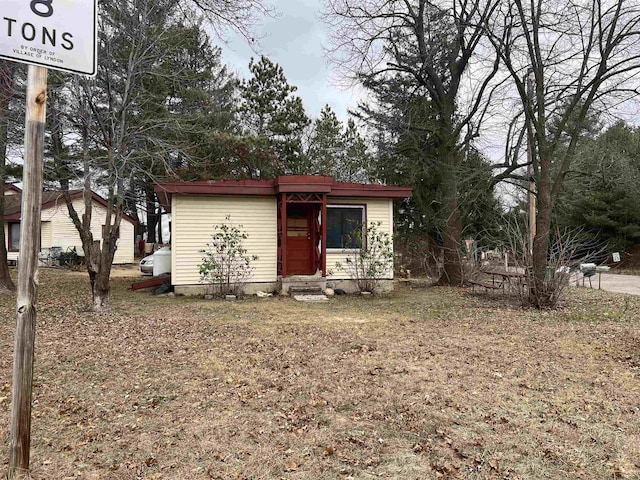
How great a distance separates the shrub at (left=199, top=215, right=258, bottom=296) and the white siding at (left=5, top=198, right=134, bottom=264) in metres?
14.0

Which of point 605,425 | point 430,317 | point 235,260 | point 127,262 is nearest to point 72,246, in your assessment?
point 127,262

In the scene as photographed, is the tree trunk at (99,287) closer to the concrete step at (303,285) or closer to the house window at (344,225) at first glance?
the concrete step at (303,285)

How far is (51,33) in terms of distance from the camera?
225cm

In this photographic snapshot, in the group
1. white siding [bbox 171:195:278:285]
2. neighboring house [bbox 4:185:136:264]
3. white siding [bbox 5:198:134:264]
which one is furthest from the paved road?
white siding [bbox 5:198:134:264]

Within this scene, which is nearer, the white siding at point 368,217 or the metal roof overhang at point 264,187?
the metal roof overhang at point 264,187

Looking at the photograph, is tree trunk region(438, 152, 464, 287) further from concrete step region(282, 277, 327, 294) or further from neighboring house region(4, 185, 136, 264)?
neighboring house region(4, 185, 136, 264)

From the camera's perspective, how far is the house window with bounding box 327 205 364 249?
37.5 ft

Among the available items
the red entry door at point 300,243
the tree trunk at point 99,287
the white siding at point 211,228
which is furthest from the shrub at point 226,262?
the tree trunk at point 99,287

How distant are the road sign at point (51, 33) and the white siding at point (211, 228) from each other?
843 cm

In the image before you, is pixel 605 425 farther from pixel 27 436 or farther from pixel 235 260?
pixel 235 260

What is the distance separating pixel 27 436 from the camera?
2.41 metres

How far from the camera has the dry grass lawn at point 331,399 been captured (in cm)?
275

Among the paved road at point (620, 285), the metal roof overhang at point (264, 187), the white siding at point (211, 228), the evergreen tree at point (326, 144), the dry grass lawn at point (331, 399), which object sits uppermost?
the evergreen tree at point (326, 144)

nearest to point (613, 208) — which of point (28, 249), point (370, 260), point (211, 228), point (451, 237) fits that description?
point (451, 237)
